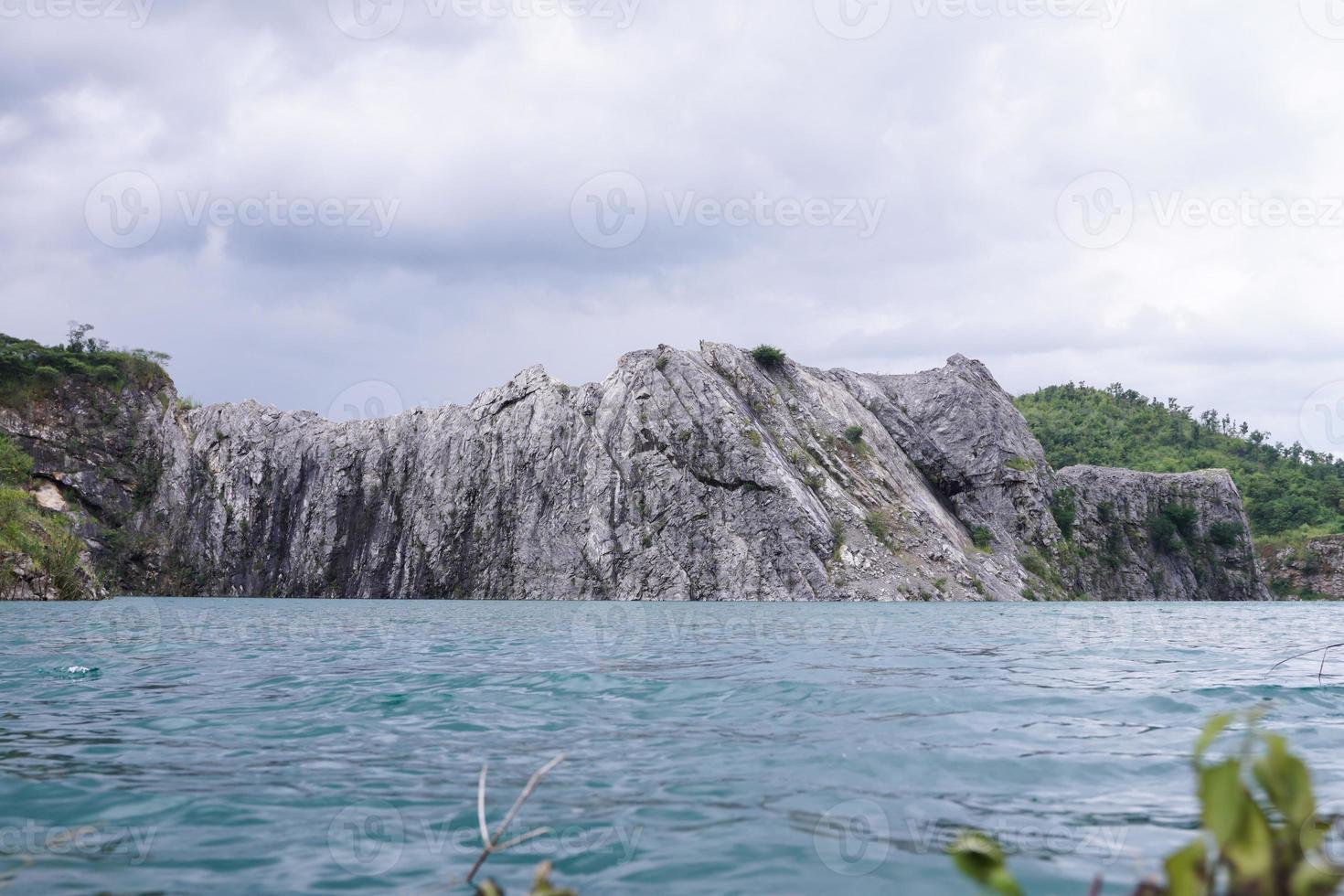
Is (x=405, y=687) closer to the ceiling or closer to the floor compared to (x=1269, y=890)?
closer to the floor

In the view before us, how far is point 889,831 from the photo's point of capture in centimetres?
627

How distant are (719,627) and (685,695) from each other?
62.7ft

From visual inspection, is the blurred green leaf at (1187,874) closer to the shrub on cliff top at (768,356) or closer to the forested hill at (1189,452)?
the shrub on cliff top at (768,356)

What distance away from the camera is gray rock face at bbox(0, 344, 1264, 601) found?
8212 cm

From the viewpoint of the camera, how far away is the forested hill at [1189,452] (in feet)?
438

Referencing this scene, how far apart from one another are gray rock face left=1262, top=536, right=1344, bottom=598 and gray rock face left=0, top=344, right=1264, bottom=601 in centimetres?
2986

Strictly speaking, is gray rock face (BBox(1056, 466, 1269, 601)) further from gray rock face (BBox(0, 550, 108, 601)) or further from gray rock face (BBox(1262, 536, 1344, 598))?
gray rock face (BBox(0, 550, 108, 601))

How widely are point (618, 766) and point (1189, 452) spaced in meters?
161

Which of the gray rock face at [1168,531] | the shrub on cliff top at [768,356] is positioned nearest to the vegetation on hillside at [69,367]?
the shrub on cliff top at [768,356]

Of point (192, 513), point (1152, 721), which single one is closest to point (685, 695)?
point (1152, 721)

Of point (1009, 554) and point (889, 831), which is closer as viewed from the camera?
point (889, 831)

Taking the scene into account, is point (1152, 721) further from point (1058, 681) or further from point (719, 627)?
point (719, 627)

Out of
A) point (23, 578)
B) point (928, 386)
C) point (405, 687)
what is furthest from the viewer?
point (928, 386)

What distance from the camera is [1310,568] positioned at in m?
119
